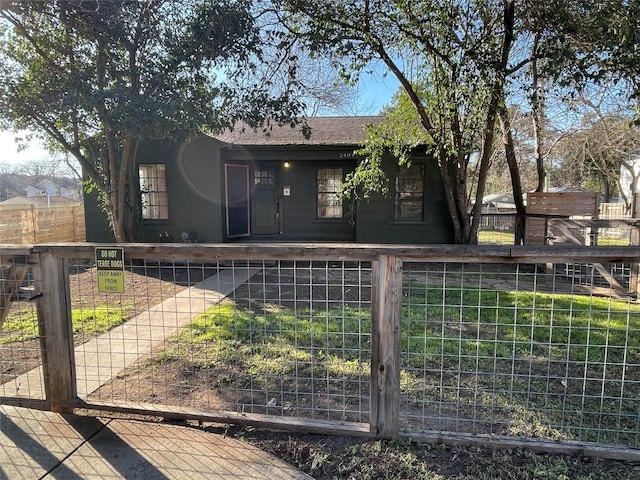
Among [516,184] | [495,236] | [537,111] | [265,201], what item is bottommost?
[495,236]

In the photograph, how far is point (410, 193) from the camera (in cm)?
1057

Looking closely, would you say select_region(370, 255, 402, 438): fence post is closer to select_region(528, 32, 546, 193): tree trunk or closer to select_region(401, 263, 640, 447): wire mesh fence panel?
select_region(401, 263, 640, 447): wire mesh fence panel

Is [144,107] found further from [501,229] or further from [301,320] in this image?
[501,229]

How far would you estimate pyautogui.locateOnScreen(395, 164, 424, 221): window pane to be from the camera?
10.5m

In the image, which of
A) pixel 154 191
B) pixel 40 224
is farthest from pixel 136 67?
pixel 40 224

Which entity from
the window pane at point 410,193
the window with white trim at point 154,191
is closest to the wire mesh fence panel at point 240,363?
the window with white trim at point 154,191

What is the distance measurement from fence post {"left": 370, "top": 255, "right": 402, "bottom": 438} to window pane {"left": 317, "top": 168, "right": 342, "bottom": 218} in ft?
29.3

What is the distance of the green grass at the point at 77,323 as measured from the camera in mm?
4363

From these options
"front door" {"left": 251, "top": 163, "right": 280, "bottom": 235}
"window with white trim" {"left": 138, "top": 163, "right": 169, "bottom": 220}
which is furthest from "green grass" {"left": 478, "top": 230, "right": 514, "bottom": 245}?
"window with white trim" {"left": 138, "top": 163, "right": 169, "bottom": 220}

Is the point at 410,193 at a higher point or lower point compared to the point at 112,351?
higher

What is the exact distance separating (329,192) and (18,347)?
8.23 metres

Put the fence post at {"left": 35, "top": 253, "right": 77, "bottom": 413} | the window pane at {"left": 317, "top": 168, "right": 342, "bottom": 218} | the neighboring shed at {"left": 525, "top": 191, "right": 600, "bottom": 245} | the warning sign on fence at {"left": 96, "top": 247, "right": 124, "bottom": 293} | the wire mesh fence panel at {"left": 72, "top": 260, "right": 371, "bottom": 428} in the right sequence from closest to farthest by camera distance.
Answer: the warning sign on fence at {"left": 96, "top": 247, "right": 124, "bottom": 293}, the fence post at {"left": 35, "top": 253, "right": 77, "bottom": 413}, the wire mesh fence panel at {"left": 72, "top": 260, "right": 371, "bottom": 428}, the neighboring shed at {"left": 525, "top": 191, "right": 600, "bottom": 245}, the window pane at {"left": 317, "top": 168, "right": 342, "bottom": 218}

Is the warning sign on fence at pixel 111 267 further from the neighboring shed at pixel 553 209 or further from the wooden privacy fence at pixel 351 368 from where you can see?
the neighboring shed at pixel 553 209

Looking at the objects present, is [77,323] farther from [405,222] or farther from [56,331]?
[405,222]
